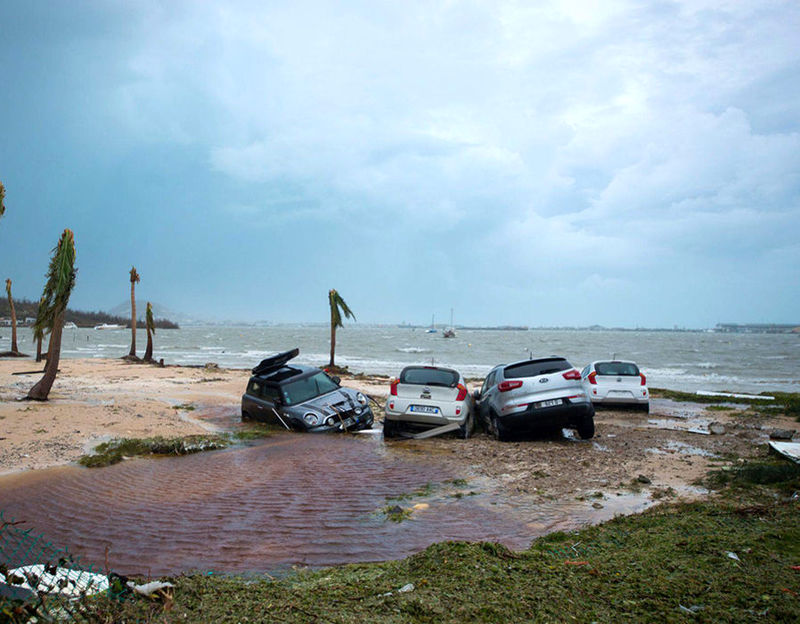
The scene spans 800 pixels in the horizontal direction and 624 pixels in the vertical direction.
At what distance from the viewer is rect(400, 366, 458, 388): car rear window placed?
445 inches

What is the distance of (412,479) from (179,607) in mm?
4918

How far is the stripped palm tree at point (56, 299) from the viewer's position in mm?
14836

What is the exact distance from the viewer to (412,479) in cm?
775

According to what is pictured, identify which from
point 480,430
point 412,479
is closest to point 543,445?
point 480,430

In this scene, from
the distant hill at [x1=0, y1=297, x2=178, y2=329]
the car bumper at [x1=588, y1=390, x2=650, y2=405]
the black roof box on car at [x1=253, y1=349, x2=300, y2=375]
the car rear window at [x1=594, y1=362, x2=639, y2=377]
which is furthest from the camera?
the distant hill at [x1=0, y1=297, x2=178, y2=329]

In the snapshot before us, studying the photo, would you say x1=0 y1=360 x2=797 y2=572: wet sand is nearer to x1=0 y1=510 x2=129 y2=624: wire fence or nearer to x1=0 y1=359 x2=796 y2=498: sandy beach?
x1=0 y1=359 x2=796 y2=498: sandy beach

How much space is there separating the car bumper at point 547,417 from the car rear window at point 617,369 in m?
6.25

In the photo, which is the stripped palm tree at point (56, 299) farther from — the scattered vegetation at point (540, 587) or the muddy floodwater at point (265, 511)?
the scattered vegetation at point (540, 587)

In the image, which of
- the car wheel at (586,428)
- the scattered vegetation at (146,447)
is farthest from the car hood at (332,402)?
the car wheel at (586,428)

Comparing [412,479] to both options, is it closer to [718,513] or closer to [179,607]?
[718,513]

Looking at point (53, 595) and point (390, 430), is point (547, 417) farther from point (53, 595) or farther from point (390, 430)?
point (53, 595)

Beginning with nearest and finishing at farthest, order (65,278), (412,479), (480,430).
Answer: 1. (412,479)
2. (480,430)
3. (65,278)

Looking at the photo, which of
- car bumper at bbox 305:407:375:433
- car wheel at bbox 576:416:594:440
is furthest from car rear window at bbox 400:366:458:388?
car wheel at bbox 576:416:594:440

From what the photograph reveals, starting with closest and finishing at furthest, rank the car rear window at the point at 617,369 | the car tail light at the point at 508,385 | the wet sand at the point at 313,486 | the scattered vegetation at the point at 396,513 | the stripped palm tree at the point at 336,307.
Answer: the wet sand at the point at 313,486 → the scattered vegetation at the point at 396,513 → the car tail light at the point at 508,385 → the car rear window at the point at 617,369 → the stripped palm tree at the point at 336,307
